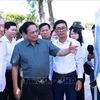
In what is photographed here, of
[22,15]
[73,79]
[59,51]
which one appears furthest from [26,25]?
[22,15]

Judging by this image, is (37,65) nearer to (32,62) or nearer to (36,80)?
(32,62)

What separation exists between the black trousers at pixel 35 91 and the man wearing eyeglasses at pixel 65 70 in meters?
0.40

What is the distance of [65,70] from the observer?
3682 millimetres

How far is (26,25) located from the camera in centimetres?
342

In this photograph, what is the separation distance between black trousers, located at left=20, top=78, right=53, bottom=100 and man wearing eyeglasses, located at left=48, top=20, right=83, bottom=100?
0.40 meters

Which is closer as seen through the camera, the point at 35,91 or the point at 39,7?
the point at 35,91

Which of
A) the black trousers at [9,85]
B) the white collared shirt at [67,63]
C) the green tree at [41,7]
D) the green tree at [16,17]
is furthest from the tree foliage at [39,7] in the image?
the white collared shirt at [67,63]

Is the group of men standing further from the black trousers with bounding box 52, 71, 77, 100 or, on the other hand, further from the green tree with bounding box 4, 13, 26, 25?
the green tree with bounding box 4, 13, 26, 25

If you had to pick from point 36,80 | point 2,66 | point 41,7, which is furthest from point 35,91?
point 41,7

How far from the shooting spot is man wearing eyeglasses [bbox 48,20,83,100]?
12.1 ft

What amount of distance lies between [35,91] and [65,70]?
590mm

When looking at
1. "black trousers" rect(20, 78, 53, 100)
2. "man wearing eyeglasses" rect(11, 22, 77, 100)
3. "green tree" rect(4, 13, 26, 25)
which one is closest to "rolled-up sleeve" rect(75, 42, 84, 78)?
"man wearing eyeglasses" rect(11, 22, 77, 100)

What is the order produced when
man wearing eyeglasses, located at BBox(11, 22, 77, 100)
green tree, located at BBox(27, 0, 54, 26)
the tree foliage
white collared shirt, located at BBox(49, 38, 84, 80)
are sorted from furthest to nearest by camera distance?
the tree foliage, green tree, located at BBox(27, 0, 54, 26), white collared shirt, located at BBox(49, 38, 84, 80), man wearing eyeglasses, located at BBox(11, 22, 77, 100)

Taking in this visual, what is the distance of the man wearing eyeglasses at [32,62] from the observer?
3279 millimetres
